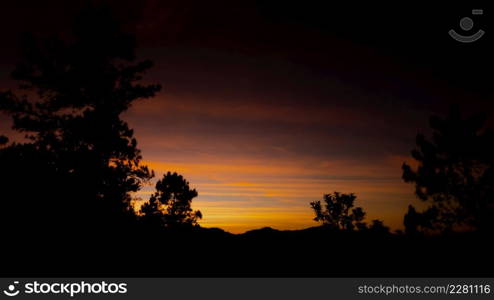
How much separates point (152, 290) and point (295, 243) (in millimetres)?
16403

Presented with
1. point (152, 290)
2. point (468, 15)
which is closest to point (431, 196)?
point (468, 15)

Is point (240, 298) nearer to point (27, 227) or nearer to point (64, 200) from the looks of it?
point (27, 227)

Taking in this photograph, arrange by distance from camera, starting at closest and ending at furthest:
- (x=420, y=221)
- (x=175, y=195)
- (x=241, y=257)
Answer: (x=241, y=257) → (x=420, y=221) → (x=175, y=195)

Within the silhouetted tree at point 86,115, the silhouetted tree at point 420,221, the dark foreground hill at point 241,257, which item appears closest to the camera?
the dark foreground hill at point 241,257

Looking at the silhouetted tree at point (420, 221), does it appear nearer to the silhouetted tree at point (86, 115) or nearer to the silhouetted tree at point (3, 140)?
the silhouetted tree at point (86, 115)

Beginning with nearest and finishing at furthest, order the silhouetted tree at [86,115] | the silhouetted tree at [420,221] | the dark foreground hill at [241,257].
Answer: the dark foreground hill at [241,257]
the silhouetted tree at [86,115]
the silhouetted tree at [420,221]

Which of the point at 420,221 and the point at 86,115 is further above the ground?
the point at 86,115

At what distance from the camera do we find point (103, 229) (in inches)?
617

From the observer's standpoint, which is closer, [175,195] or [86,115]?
[86,115]

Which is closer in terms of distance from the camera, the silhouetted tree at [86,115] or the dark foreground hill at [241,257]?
the dark foreground hill at [241,257]

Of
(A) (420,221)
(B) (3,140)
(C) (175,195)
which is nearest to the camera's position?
(B) (3,140)

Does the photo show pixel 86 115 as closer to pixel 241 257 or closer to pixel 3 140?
pixel 3 140

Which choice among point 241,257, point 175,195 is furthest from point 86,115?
point 175,195

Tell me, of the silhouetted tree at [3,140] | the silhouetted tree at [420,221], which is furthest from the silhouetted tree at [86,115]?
the silhouetted tree at [420,221]
